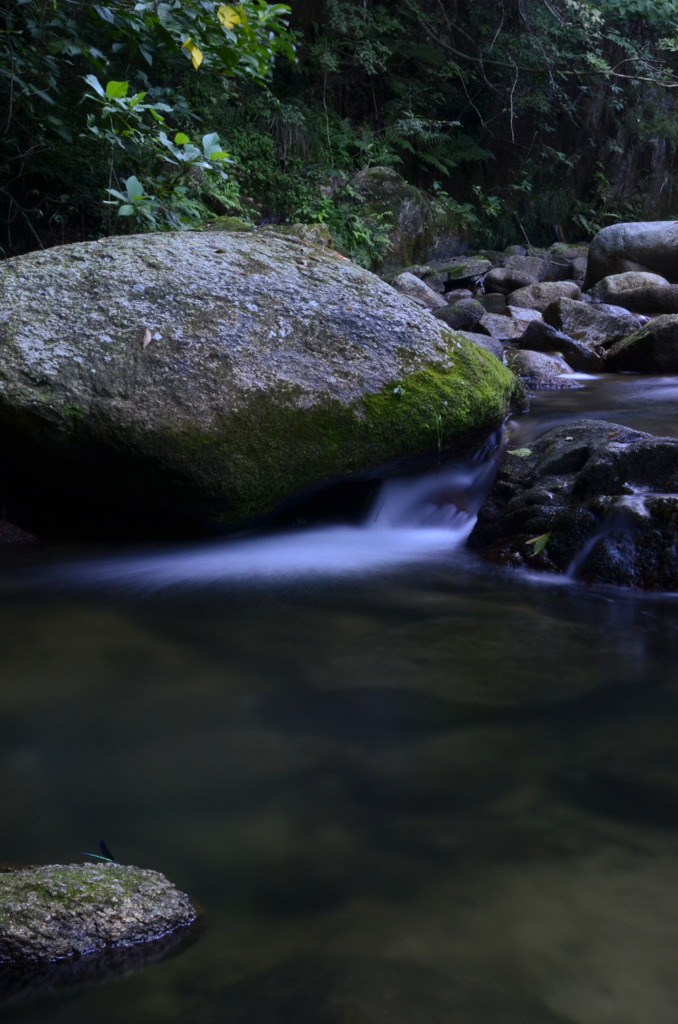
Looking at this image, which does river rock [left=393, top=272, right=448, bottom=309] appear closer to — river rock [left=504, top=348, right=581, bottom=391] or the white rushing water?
river rock [left=504, top=348, right=581, bottom=391]

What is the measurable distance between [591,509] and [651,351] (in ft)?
Result: 18.0

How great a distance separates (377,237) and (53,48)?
9856mm

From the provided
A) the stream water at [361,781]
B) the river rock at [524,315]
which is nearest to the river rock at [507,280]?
the river rock at [524,315]

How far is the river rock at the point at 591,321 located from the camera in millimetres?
9938

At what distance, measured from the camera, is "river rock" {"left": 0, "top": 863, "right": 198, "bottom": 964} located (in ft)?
4.61

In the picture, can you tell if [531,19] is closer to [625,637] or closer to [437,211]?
[437,211]

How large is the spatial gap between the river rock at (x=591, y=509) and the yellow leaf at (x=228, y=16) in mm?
2864

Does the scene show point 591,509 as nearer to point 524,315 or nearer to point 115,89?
point 115,89

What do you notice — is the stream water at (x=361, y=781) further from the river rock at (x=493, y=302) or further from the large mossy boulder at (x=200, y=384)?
the river rock at (x=493, y=302)

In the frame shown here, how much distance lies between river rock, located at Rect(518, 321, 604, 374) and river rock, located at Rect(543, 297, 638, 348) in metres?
0.56

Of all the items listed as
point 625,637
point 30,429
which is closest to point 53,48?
point 30,429

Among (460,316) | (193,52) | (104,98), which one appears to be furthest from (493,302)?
(193,52)

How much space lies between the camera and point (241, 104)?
45.8ft

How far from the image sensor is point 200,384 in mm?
3764
